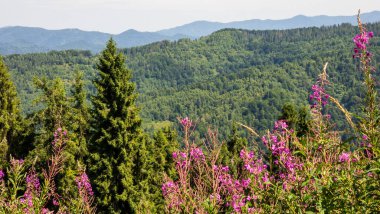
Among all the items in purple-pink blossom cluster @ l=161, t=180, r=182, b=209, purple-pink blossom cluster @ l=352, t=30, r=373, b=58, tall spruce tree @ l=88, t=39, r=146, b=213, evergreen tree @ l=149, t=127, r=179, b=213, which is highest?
purple-pink blossom cluster @ l=352, t=30, r=373, b=58

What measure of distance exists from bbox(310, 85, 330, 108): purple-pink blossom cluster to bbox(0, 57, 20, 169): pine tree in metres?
24.4

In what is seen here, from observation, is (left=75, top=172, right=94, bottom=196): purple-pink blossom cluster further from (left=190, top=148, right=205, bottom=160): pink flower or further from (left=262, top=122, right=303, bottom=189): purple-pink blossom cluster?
(left=262, top=122, right=303, bottom=189): purple-pink blossom cluster

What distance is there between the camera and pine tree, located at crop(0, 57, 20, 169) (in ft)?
80.9

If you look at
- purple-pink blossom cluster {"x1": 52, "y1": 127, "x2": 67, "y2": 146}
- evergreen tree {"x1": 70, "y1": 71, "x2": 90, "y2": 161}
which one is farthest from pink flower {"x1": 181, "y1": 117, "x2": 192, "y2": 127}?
evergreen tree {"x1": 70, "y1": 71, "x2": 90, "y2": 161}

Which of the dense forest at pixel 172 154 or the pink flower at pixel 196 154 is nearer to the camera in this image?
the dense forest at pixel 172 154

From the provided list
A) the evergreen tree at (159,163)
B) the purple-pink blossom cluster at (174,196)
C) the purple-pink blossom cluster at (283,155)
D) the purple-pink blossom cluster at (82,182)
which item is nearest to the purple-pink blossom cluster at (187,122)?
the purple-pink blossom cluster at (174,196)

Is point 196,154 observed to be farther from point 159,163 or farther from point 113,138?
point 159,163

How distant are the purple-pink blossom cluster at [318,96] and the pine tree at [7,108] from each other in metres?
24.4

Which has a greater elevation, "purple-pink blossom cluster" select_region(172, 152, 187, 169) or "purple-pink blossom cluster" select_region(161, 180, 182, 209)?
"purple-pink blossom cluster" select_region(172, 152, 187, 169)

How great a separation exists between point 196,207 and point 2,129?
24.3m

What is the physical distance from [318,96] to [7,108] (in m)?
26.6

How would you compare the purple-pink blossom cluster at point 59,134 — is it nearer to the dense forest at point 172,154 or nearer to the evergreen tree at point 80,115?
the dense forest at point 172,154

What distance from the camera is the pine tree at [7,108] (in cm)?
2466

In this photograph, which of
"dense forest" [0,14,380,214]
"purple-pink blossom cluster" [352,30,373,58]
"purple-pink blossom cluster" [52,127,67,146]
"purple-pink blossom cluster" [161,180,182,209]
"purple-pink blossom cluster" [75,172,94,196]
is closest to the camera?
"dense forest" [0,14,380,214]
